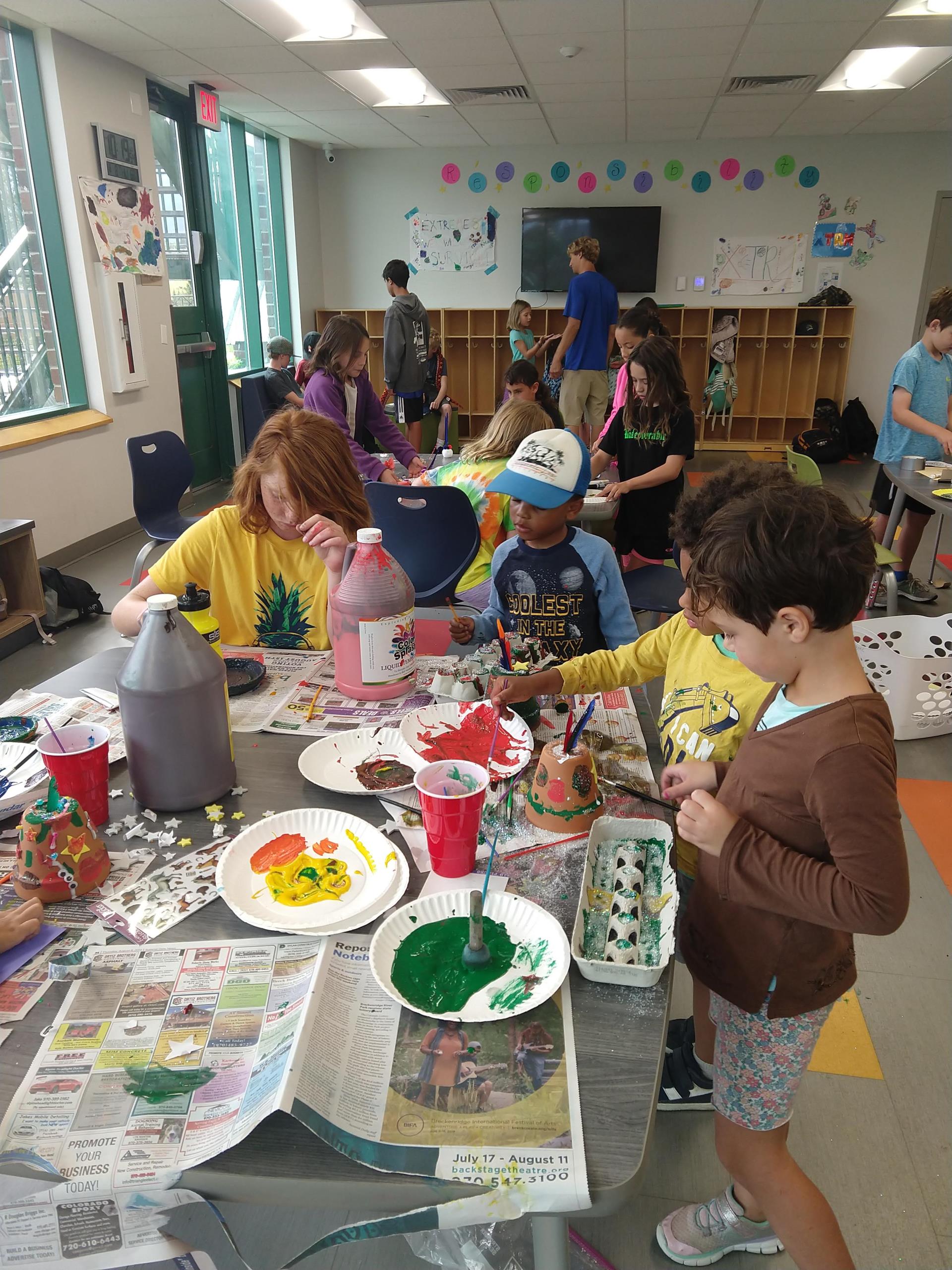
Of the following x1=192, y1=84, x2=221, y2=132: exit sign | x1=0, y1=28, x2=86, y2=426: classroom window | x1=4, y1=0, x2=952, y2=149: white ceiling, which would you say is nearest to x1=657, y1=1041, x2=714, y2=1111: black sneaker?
x1=0, y1=28, x2=86, y2=426: classroom window

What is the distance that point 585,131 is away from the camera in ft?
23.5

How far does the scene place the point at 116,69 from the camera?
4.79 meters

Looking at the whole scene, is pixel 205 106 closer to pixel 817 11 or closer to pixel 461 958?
pixel 817 11

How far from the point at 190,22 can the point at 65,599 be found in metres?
3.03

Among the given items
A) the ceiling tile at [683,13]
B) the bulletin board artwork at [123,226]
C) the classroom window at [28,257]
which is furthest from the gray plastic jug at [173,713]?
the bulletin board artwork at [123,226]

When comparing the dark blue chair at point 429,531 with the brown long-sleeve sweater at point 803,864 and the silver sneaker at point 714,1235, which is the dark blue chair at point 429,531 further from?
the silver sneaker at point 714,1235

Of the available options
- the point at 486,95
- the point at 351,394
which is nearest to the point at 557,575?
the point at 351,394

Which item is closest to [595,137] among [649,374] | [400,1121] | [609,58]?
[609,58]

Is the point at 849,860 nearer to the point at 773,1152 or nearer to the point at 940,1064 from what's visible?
the point at 773,1152

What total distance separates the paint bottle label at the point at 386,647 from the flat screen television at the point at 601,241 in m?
7.51

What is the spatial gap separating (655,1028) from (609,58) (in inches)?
223

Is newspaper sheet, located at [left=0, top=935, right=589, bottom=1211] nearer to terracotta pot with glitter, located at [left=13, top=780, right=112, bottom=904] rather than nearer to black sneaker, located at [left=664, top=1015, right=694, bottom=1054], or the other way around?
terracotta pot with glitter, located at [left=13, top=780, right=112, bottom=904]

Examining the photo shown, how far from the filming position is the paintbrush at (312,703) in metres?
1.37

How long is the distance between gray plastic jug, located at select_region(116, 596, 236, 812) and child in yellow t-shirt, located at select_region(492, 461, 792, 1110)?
0.42 metres
